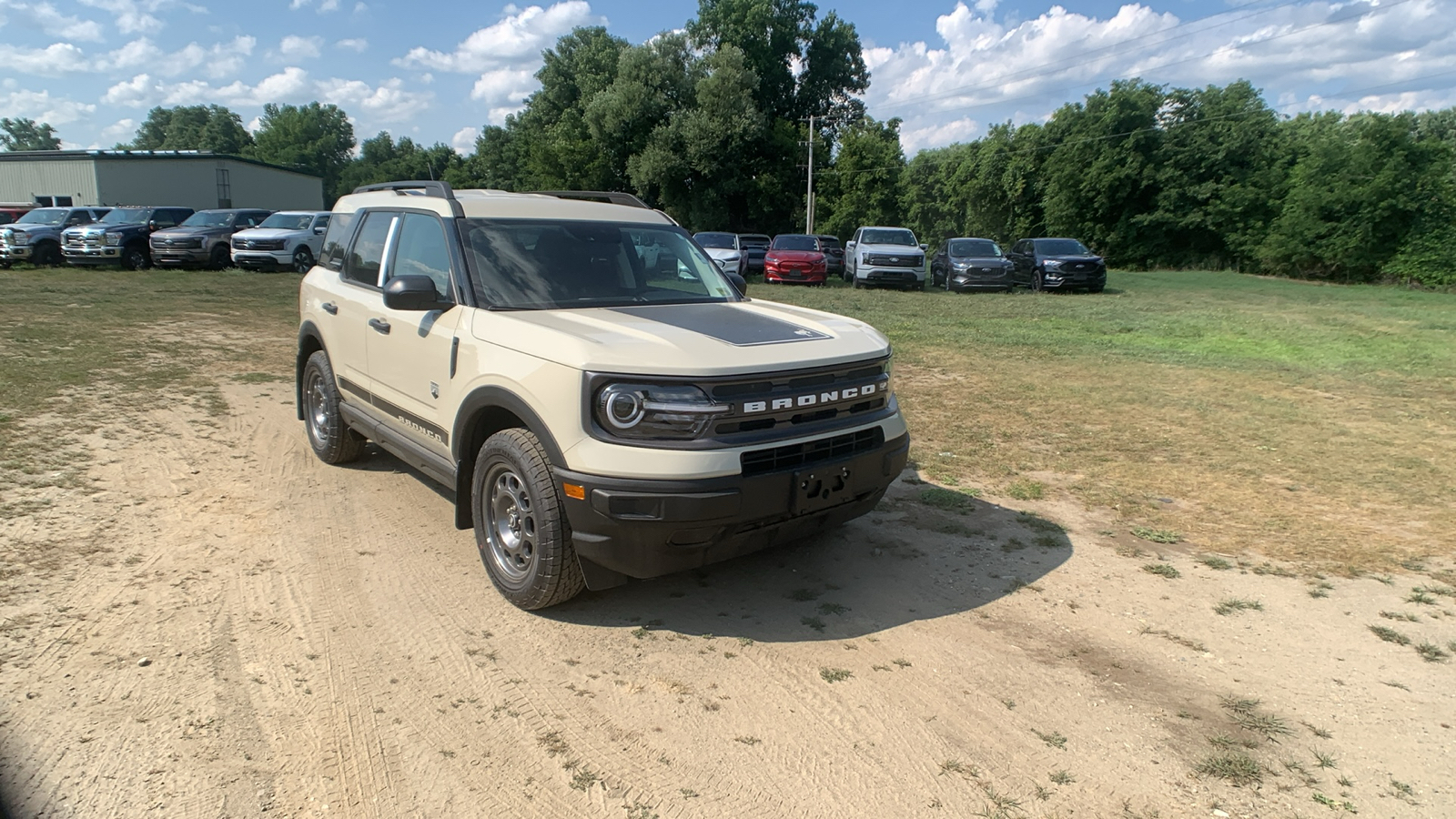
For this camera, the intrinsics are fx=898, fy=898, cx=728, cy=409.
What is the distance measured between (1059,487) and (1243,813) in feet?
12.0

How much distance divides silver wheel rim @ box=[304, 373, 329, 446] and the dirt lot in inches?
43.3

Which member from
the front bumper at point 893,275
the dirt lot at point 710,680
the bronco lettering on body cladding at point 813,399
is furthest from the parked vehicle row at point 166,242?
the bronco lettering on body cladding at point 813,399

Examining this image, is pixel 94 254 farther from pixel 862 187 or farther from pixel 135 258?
pixel 862 187

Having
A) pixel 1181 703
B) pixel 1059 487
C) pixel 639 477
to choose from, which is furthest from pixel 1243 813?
pixel 1059 487

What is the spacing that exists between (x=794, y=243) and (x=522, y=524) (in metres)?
23.4

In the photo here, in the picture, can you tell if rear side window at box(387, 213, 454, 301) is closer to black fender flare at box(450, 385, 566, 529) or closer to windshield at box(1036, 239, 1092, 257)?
black fender flare at box(450, 385, 566, 529)

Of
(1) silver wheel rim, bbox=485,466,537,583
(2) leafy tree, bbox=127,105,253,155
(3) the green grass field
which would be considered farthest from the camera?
(2) leafy tree, bbox=127,105,253,155

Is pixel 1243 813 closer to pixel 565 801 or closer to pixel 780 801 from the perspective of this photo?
pixel 780 801

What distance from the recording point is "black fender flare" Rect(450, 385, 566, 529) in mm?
3895

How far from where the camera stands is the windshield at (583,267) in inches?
185

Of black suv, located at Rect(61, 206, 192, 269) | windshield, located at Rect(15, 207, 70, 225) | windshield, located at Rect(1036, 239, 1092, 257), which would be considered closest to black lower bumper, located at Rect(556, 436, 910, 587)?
windshield, located at Rect(1036, 239, 1092, 257)

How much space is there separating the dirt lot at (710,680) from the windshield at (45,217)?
27.8 m

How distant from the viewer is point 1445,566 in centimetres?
492

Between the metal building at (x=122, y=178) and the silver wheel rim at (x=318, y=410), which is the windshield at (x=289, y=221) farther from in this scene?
the metal building at (x=122, y=178)
